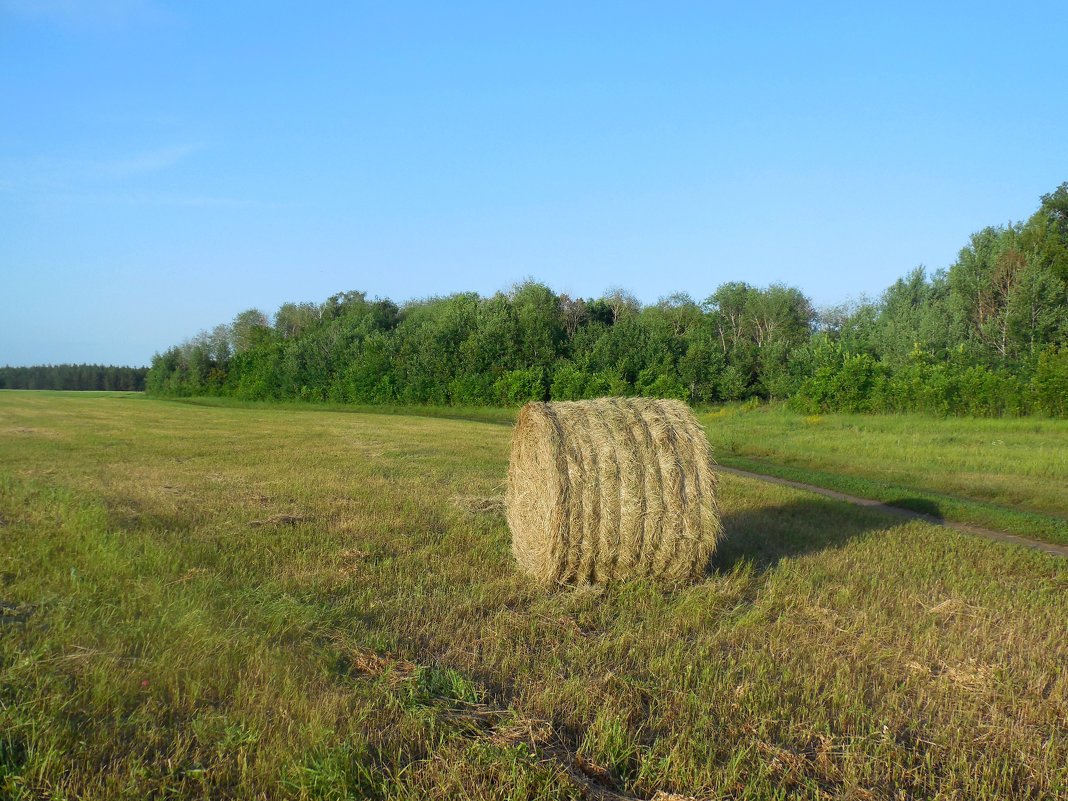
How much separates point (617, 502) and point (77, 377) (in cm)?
13818

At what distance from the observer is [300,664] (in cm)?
562

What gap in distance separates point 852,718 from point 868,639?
5.33 ft

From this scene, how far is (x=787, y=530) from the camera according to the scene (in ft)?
38.1

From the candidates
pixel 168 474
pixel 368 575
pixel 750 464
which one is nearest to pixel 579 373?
pixel 750 464

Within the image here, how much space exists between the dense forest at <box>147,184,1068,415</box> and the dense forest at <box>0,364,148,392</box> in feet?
127

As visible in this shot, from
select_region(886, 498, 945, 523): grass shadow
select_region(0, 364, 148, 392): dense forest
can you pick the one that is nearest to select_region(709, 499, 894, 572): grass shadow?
select_region(886, 498, 945, 523): grass shadow

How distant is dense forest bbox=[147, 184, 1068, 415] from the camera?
37469mm

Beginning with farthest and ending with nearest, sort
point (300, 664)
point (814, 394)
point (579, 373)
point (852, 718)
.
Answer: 1. point (579, 373)
2. point (814, 394)
3. point (300, 664)
4. point (852, 718)

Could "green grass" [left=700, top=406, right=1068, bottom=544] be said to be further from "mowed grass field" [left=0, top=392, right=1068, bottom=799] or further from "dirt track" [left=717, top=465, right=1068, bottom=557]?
"mowed grass field" [left=0, top=392, right=1068, bottom=799]

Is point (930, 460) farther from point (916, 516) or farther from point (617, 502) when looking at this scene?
point (617, 502)

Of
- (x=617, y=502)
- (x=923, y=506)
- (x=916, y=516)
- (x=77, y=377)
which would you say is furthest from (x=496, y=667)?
(x=77, y=377)

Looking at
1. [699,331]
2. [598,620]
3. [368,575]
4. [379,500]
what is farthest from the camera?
[699,331]

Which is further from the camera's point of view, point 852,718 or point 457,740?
point 852,718

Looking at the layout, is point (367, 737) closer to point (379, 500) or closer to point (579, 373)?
point (379, 500)
